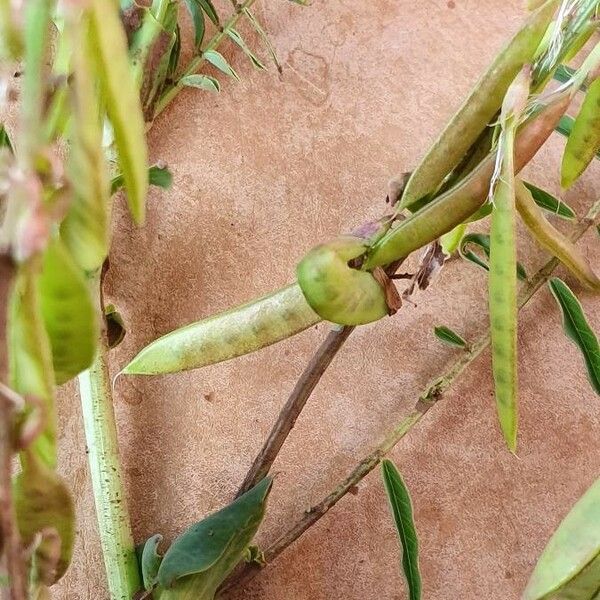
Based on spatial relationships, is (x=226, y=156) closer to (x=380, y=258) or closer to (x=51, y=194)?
(x=380, y=258)

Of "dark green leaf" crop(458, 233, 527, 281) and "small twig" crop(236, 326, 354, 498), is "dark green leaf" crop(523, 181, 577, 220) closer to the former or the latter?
"dark green leaf" crop(458, 233, 527, 281)

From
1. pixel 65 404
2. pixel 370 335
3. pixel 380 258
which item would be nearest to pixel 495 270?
pixel 380 258

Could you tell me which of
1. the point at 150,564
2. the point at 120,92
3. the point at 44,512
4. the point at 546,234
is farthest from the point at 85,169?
the point at 150,564

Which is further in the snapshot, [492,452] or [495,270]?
[492,452]

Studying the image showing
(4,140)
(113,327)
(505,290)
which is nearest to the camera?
(505,290)

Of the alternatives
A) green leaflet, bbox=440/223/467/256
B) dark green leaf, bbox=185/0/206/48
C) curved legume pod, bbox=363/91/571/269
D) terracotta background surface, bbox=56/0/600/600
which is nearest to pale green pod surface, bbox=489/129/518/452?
curved legume pod, bbox=363/91/571/269

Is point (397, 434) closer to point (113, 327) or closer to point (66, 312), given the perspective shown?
point (113, 327)
